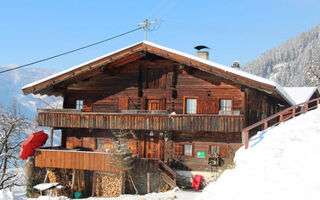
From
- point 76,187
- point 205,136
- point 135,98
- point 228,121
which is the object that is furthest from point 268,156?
point 76,187

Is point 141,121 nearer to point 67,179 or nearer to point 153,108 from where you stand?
point 153,108

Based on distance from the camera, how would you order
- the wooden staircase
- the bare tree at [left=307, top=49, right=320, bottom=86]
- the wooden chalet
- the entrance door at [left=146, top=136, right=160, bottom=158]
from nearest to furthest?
the wooden staircase, the wooden chalet, the entrance door at [left=146, top=136, right=160, bottom=158], the bare tree at [left=307, top=49, right=320, bottom=86]

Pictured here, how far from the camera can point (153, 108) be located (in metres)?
23.6

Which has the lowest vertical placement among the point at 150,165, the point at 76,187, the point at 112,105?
the point at 76,187

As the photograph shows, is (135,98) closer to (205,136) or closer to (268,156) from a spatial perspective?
(205,136)

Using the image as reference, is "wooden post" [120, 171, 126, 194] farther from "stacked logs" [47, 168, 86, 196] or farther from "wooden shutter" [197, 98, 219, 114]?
"wooden shutter" [197, 98, 219, 114]

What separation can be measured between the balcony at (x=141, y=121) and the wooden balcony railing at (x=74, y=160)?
2.07 metres

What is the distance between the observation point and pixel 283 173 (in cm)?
1123

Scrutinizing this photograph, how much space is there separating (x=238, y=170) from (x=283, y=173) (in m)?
1.90

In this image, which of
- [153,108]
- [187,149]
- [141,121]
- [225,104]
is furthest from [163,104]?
[225,104]

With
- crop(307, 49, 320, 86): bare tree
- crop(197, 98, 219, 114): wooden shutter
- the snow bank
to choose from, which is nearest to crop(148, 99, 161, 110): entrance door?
crop(197, 98, 219, 114): wooden shutter

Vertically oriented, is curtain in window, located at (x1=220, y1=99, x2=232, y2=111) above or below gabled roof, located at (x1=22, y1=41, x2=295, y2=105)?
below

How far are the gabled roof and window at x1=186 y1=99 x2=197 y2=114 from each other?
2549 millimetres

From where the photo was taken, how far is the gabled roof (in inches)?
796
